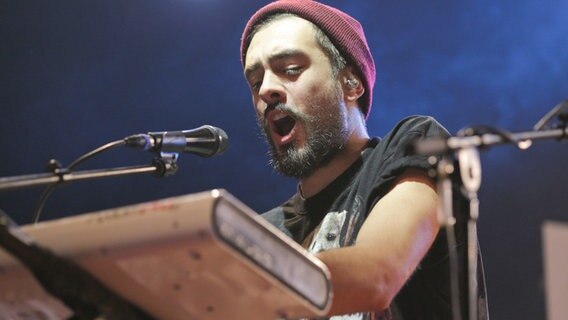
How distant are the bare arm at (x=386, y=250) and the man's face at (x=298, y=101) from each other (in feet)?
1.65

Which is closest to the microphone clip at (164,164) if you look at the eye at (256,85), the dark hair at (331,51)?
the eye at (256,85)

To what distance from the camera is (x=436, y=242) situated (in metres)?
2.08

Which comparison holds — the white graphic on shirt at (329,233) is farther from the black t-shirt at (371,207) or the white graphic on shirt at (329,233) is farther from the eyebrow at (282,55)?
the eyebrow at (282,55)

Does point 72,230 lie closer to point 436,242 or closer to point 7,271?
point 7,271

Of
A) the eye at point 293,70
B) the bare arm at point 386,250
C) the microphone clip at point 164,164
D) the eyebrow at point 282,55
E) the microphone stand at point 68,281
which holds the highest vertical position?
the eyebrow at point 282,55

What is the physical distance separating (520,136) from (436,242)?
698 millimetres

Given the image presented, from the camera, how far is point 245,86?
4.85 m

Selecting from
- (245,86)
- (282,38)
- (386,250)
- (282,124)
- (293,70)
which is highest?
(245,86)

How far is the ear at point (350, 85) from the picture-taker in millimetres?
2561

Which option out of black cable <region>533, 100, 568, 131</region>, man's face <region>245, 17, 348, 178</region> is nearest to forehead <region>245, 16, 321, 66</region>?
man's face <region>245, 17, 348, 178</region>

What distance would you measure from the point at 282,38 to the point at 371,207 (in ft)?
2.33

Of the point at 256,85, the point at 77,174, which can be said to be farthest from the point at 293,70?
the point at 77,174

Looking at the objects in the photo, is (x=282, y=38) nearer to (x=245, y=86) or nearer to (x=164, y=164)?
(x=164, y=164)

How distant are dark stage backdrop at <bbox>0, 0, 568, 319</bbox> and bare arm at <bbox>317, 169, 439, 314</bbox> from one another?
2.64 metres
